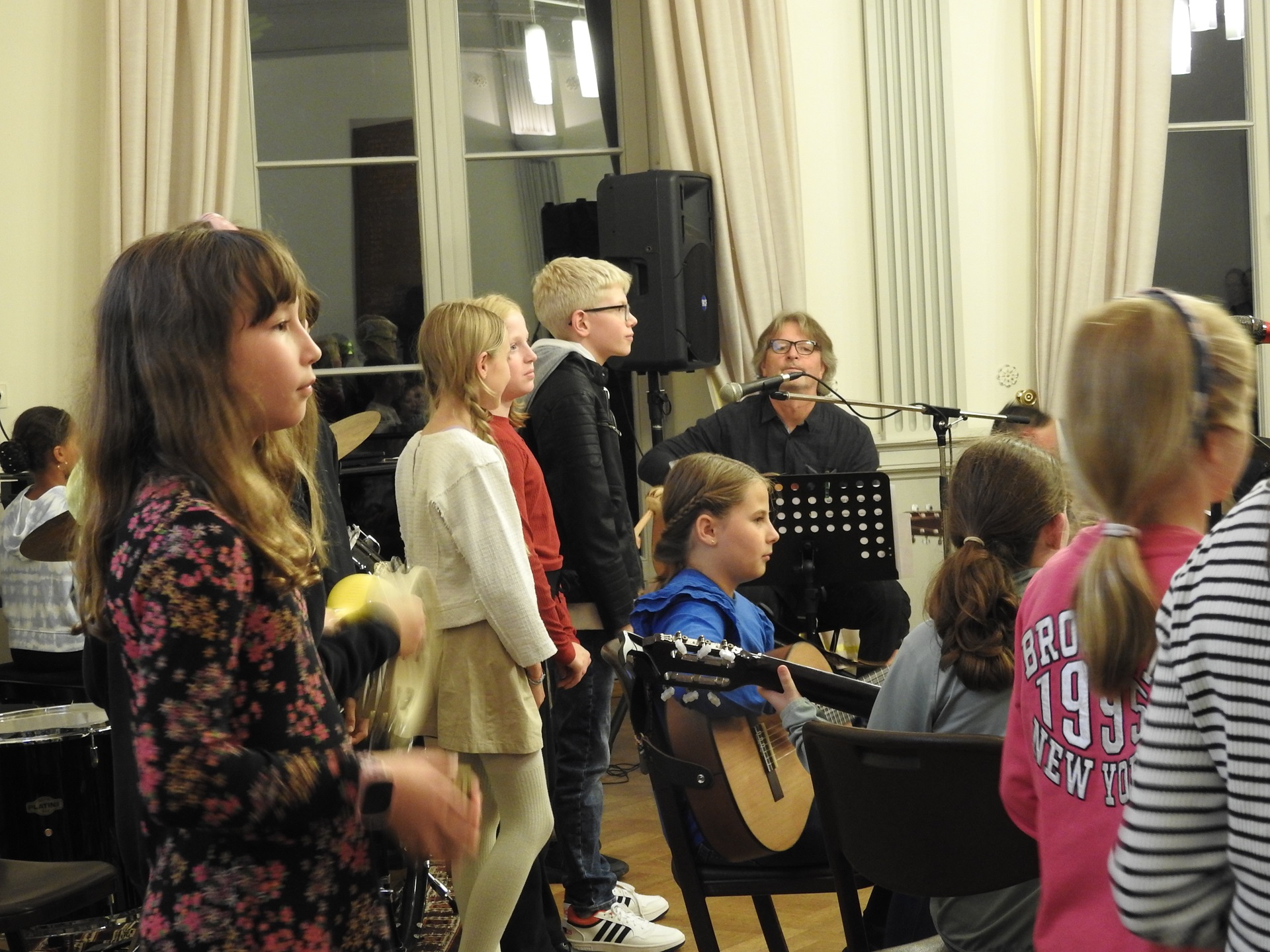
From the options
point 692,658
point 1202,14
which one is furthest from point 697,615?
point 1202,14

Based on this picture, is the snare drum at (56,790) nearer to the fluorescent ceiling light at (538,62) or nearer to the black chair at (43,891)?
the black chair at (43,891)

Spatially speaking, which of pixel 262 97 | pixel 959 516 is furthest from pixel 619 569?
pixel 262 97

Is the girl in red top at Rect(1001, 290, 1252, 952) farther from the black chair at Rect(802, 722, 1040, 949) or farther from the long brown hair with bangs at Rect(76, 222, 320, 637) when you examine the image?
the long brown hair with bangs at Rect(76, 222, 320, 637)

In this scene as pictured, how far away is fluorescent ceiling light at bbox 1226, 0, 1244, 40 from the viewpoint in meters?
5.86

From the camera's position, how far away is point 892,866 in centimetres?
184

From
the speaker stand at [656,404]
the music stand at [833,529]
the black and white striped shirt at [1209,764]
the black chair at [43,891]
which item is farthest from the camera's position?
the speaker stand at [656,404]

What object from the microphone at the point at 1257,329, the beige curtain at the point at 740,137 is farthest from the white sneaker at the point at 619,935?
the beige curtain at the point at 740,137

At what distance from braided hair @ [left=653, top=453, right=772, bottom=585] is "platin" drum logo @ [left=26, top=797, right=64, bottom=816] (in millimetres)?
1573

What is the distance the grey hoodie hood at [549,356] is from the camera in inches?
130

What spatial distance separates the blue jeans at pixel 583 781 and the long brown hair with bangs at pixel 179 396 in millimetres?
2029

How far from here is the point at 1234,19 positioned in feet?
19.3

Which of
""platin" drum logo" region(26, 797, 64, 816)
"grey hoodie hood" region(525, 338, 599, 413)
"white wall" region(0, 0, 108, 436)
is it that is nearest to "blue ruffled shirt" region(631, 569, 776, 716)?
"grey hoodie hood" region(525, 338, 599, 413)

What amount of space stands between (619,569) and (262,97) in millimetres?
3359

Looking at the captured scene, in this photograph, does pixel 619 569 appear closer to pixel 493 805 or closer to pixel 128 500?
pixel 493 805
